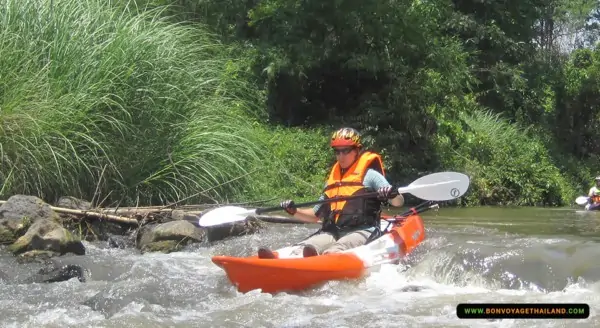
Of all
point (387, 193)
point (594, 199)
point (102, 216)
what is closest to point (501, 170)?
point (594, 199)

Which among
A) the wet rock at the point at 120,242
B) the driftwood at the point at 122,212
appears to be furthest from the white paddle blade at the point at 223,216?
the driftwood at the point at 122,212

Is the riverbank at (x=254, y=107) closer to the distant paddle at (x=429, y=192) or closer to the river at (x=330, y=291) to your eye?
the river at (x=330, y=291)

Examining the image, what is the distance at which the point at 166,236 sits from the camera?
28.0ft

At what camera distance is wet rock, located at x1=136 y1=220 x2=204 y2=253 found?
8.44 m

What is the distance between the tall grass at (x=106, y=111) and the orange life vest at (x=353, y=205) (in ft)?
10.1

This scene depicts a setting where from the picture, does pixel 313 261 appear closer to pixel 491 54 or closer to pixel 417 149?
pixel 417 149

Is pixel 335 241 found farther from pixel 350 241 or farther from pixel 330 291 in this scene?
pixel 330 291

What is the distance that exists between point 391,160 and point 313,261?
850 centimetres

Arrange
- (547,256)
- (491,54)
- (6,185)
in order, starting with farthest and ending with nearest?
1. (491,54)
2. (6,185)
3. (547,256)

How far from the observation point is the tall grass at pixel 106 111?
9.12 m

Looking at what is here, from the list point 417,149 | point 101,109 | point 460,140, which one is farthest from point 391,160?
point 101,109

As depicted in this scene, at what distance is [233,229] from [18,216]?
2.24 m

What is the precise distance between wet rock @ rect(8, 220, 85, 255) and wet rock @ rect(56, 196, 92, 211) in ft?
3.37

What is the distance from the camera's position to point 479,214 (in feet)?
40.6
